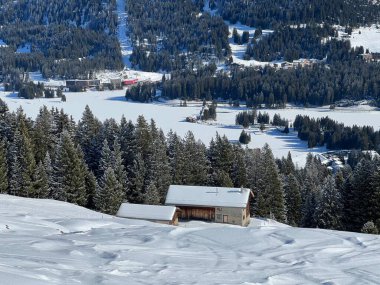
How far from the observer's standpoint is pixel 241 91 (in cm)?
15962

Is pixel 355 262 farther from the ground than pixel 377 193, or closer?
farther from the ground

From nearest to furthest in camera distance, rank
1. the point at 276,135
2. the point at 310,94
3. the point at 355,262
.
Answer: the point at 355,262 → the point at 276,135 → the point at 310,94

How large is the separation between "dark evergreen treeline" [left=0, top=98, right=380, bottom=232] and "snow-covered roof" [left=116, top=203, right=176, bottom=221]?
3521 mm

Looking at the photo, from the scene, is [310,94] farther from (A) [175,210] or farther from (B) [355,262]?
(B) [355,262]

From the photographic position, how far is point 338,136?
110 metres

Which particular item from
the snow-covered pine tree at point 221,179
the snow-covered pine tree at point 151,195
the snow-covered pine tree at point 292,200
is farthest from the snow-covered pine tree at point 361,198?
the snow-covered pine tree at point 151,195

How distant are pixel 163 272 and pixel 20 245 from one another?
4367mm

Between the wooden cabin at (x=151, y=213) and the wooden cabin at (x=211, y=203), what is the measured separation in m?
3.09

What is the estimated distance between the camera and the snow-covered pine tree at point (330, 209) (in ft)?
131

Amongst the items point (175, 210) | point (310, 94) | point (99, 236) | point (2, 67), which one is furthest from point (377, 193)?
point (2, 67)

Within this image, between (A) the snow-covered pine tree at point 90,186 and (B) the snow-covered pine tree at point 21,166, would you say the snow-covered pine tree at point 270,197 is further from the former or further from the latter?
(B) the snow-covered pine tree at point 21,166

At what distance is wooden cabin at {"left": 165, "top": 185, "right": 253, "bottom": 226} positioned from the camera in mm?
38812

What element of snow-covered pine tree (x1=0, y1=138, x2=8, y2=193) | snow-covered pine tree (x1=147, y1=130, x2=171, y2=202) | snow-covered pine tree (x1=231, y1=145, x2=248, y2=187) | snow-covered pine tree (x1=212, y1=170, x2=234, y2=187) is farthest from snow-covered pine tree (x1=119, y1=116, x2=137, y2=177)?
snow-covered pine tree (x1=0, y1=138, x2=8, y2=193)

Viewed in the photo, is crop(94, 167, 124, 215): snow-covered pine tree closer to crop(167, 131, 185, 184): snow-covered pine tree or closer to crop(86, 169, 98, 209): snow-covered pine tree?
crop(86, 169, 98, 209): snow-covered pine tree
